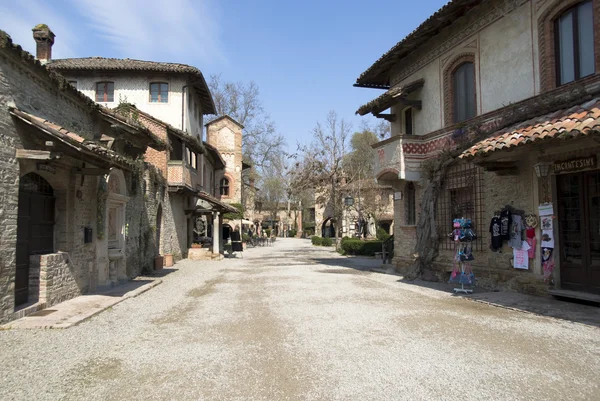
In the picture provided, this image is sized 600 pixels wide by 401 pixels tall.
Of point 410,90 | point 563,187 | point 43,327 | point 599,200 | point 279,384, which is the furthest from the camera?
point 410,90

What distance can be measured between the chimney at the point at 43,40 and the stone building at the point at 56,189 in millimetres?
4665

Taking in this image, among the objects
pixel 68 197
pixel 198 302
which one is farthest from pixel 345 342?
pixel 68 197

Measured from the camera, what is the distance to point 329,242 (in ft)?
120

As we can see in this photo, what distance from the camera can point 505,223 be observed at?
31.8 feet

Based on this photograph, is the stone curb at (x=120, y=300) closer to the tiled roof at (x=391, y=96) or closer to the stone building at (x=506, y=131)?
the stone building at (x=506, y=131)

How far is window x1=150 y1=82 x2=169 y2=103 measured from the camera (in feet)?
72.0

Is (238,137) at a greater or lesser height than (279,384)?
greater

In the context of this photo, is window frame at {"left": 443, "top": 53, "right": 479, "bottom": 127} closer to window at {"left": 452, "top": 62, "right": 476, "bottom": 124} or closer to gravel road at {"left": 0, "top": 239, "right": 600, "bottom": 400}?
window at {"left": 452, "top": 62, "right": 476, "bottom": 124}

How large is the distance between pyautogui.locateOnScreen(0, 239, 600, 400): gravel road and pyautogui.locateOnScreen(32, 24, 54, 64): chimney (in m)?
9.88

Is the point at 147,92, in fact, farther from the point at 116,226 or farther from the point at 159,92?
the point at 116,226

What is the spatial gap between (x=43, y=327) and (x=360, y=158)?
34.1 m

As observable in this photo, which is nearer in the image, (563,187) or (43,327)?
(43,327)

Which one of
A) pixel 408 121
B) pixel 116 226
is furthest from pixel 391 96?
pixel 116 226

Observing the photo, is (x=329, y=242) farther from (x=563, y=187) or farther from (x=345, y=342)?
(x=345, y=342)
